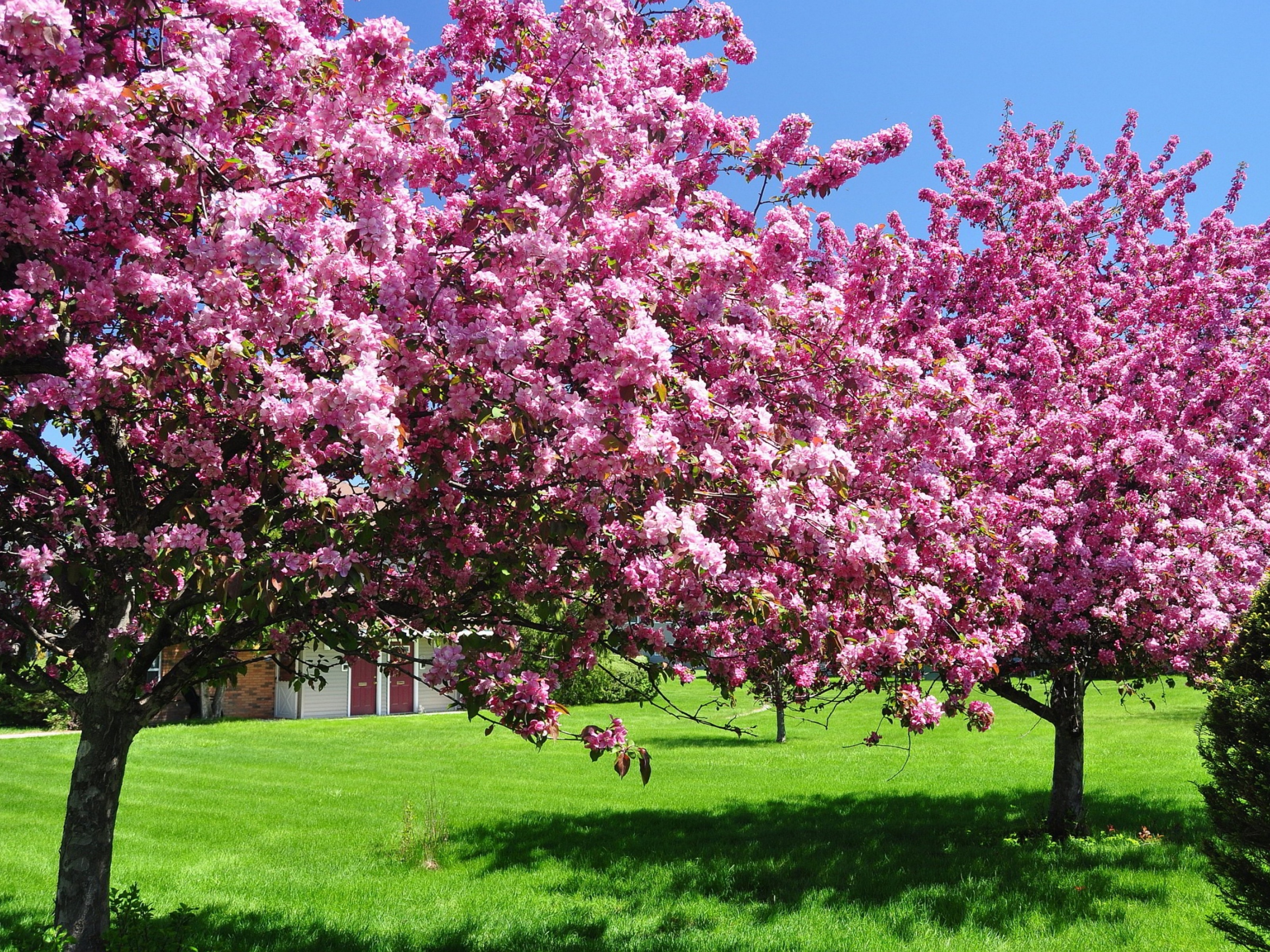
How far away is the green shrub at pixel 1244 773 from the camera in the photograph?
5207 mm

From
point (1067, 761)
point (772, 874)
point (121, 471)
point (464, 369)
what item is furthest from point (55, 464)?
point (1067, 761)

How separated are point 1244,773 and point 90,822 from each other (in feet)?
23.4

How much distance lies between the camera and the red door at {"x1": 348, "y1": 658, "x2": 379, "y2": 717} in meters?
30.4

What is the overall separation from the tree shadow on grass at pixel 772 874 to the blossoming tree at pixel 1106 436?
145 centimetres

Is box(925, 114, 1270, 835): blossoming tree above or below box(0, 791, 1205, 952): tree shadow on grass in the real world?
above

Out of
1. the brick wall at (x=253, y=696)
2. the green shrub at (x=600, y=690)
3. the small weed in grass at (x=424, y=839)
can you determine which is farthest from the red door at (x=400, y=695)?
the small weed in grass at (x=424, y=839)

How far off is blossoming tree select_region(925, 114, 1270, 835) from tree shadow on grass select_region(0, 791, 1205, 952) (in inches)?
57.2

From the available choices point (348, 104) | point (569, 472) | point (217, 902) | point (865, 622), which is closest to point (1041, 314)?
point (865, 622)

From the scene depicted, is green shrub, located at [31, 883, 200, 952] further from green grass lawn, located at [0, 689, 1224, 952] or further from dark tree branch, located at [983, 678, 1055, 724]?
dark tree branch, located at [983, 678, 1055, 724]

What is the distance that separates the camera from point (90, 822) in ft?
19.3

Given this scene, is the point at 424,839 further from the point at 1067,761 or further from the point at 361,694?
the point at 361,694

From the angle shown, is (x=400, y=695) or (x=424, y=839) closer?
(x=424, y=839)

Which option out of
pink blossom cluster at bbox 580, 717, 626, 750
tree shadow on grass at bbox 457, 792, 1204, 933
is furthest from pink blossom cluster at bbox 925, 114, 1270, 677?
pink blossom cluster at bbox 580, 717, 626, 750

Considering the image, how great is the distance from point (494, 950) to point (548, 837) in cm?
445
